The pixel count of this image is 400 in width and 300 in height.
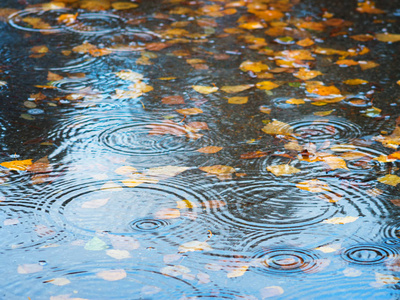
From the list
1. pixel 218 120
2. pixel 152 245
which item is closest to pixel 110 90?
pixel 218 120

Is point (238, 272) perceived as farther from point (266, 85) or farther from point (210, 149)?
point (266, 85)

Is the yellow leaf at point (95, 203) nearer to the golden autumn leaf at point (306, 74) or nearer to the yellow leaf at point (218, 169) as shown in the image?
the yellow leaf at point (218, 169)

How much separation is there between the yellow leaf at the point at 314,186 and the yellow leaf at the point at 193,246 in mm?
573

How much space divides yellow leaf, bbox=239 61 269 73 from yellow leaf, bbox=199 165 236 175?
1.18m

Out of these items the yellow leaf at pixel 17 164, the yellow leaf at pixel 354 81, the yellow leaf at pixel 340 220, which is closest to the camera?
the yellow leaf at pixel 340 220

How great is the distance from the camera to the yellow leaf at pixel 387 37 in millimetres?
3651

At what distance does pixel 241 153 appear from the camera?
2326 millimetres

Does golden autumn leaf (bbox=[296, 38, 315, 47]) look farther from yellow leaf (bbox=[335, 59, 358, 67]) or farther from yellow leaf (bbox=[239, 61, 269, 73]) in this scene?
yellow leaf (bbox=[239, 61, 269, 73])

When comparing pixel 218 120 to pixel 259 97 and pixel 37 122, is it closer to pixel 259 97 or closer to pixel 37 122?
pixel 259 97

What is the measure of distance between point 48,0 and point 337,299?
12.8 ft

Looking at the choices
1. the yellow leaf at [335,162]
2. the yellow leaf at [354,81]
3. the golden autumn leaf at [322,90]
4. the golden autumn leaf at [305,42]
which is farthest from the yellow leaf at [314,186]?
the golden autumn leaf at [305,42]

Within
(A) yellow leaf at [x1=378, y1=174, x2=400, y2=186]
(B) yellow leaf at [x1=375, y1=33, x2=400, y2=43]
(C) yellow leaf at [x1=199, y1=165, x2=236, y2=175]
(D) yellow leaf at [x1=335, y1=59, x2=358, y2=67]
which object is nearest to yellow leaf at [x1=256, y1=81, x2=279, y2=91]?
(D) yellow leaf at [x1=335, y1=59, x2=358, y2=67]

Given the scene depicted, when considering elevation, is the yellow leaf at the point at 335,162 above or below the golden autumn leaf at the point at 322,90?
below

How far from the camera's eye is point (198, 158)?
7.51 ft
